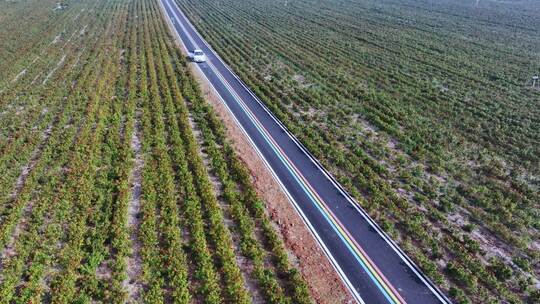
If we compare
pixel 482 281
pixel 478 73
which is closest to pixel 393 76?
pixel 478 73

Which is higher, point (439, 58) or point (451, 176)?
point (439, 58)

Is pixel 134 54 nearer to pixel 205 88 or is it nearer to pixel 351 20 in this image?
pixel 205 88

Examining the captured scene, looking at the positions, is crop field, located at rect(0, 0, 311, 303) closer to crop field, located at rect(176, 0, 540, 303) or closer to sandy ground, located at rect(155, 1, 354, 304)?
sandy ground, located at rect(155, 1, 354, 304)

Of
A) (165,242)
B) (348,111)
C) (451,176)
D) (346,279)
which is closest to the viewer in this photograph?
(346,279)

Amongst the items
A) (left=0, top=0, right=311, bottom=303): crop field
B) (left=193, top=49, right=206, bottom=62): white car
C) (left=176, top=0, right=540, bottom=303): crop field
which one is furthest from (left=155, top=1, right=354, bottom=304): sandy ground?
(left=193, top=49, right=206, bottom=62): white car

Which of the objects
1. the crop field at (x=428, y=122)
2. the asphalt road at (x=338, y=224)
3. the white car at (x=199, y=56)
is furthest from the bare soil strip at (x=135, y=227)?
the white car at (x=199, y=56)

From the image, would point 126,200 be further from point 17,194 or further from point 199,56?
point 199,56

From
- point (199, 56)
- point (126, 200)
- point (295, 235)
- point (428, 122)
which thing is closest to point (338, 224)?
point (295, 235)
